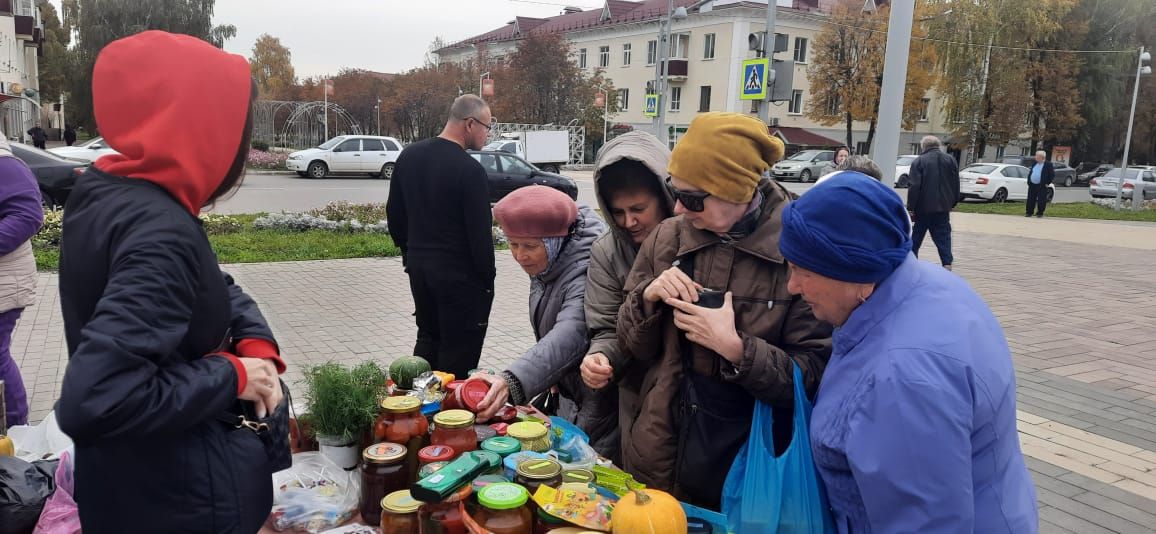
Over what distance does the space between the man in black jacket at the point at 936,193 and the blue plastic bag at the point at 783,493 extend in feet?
32.1

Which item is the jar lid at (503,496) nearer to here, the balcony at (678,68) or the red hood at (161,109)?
the red hood at (161,109)

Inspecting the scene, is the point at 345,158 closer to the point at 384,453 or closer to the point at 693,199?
the point at 384,453

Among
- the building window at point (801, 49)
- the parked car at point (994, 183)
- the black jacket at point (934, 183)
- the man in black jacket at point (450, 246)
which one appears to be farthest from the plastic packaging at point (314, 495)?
the building window at point (801, 49)

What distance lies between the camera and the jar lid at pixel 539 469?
1729 millimetres

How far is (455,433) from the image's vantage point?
6.47 feet

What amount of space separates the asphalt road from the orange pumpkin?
40.6 ft

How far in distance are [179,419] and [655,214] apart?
1.62 meters

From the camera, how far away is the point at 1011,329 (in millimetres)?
7492

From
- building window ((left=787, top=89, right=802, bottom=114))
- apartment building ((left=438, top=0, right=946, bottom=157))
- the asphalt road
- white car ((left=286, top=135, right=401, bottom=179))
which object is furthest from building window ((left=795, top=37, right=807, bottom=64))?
white car ((left=286, top=135, right=401, bottom=179))

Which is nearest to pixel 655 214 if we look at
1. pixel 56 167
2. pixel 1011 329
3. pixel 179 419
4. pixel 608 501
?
pixel 608 501

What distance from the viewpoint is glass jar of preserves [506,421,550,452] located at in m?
2.01

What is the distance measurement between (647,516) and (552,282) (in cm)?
145

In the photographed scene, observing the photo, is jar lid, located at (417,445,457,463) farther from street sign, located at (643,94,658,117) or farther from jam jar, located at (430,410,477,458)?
street sign, located at (643,94,658,117)

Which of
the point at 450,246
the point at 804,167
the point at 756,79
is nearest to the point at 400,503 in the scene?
the point at 450,246
